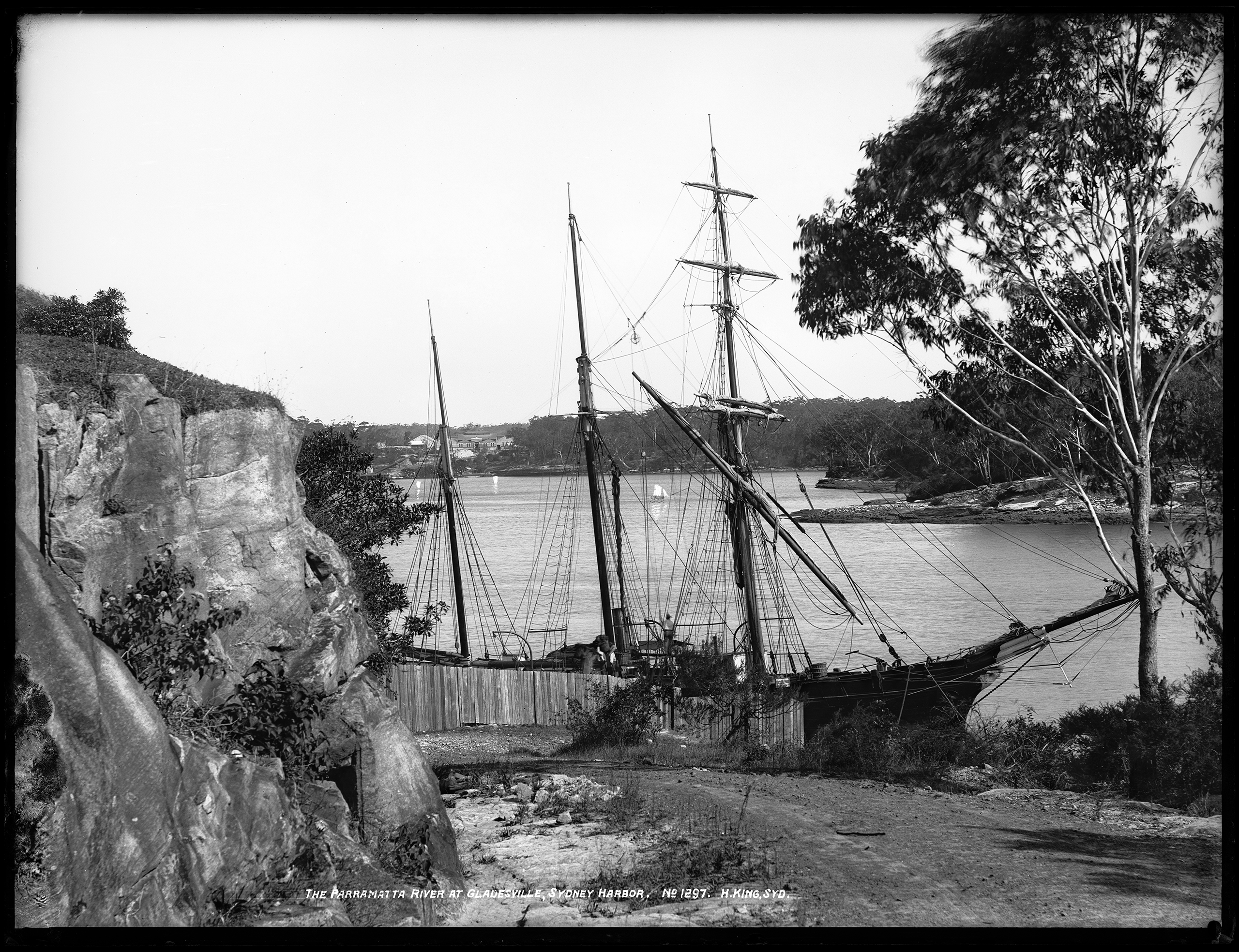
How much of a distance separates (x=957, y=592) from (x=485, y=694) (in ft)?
99.9

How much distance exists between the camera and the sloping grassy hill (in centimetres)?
817

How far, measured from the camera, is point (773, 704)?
67.9ft

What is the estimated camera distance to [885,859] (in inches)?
398

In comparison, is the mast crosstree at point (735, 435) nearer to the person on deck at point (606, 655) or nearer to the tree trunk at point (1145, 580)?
the person on deck at point (606, 655)

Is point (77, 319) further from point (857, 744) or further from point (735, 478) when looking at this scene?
point (735, 478)

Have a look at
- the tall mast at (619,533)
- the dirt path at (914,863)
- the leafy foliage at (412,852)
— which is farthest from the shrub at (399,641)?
the leafy foliage at (412,852)

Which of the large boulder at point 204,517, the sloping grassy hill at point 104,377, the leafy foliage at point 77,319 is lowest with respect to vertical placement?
the large boulder at point 204,517

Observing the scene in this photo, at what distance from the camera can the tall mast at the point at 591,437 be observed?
2747 centimetres

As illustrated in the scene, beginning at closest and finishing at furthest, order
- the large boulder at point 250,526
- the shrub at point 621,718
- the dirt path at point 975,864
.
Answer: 1. the dirt path at point 975,864
2. the large boulder at point 250,526
3. the shrub at point 621,718

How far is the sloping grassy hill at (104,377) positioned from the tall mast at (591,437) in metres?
17.4

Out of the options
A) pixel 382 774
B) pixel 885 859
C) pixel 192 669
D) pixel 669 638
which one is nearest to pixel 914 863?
pixel 885 859

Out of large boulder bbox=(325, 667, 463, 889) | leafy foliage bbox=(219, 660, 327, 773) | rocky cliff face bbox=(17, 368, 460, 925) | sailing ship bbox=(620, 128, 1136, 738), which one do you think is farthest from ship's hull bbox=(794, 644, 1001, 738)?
leafy foliage bbox=(219, 660, 327, 773)
